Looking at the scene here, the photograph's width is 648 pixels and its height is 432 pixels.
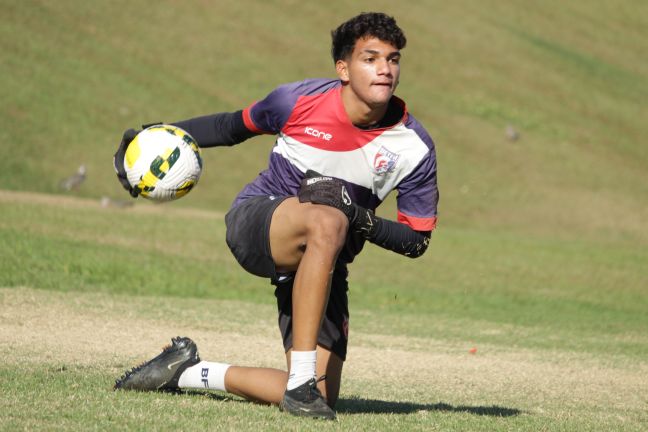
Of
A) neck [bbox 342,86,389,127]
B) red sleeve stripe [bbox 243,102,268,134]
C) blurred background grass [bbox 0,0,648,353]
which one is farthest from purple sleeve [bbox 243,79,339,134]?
blurred background grass [bbox 0,0,648,353]

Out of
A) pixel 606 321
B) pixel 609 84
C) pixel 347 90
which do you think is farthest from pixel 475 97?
pixel 347 90

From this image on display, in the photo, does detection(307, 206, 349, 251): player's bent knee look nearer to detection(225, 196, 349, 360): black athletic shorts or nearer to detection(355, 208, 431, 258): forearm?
detection(355, 208, 431, 258): forearm

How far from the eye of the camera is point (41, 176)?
86.3 ft

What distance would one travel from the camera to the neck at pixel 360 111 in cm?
696

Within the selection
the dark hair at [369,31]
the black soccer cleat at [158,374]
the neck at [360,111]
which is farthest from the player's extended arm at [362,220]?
the black soccer cleat at [158,374]

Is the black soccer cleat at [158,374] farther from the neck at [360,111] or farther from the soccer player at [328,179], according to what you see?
the neck at [360,111]

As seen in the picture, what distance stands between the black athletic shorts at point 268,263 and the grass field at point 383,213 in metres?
0.58

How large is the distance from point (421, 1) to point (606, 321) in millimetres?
33067

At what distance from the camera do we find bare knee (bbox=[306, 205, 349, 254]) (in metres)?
6.14

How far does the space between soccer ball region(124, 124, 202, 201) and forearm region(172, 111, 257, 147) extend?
0.75 ft

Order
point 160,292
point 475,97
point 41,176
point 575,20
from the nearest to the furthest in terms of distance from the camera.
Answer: point 160,292 < point 41,176 < point 475,97 < point 575,20

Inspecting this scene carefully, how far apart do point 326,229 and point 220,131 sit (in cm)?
158

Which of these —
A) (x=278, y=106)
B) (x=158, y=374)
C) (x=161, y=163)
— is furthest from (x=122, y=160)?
(x=158, y=374)

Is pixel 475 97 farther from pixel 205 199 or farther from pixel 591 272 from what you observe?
pixel 591 272
